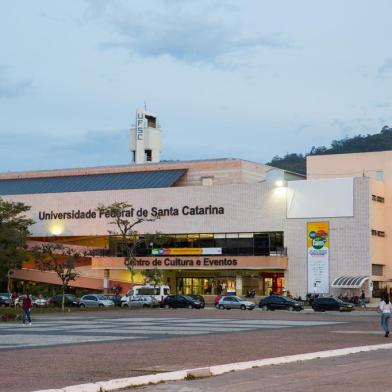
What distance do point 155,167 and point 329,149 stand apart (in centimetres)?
8629

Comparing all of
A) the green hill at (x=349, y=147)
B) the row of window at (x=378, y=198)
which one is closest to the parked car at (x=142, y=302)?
the row of window at (x=378, y=198)

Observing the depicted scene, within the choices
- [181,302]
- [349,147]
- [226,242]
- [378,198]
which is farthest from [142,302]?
[349,147]

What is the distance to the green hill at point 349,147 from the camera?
15900 centimetres

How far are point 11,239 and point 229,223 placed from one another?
76.5 feet

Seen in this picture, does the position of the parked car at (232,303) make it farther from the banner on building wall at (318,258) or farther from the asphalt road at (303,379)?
the asphalt road at (303,379)

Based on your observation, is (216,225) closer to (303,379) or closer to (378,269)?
(378,269)

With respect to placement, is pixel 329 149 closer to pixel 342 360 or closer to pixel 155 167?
pixel 155 167

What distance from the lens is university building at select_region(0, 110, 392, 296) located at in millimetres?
82375

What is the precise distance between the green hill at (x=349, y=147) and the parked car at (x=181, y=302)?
8704cm

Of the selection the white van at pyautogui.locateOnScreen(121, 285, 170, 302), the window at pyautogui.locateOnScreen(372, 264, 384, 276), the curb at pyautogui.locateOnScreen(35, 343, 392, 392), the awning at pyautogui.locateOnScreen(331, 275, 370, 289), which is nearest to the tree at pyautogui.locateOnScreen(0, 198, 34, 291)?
the white van at pyautogui.locateOnScreen(121, 285, 170, 302)

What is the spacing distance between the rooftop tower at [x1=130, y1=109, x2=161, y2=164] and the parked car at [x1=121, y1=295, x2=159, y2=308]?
37.1 metres

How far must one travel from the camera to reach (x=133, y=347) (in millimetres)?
25047

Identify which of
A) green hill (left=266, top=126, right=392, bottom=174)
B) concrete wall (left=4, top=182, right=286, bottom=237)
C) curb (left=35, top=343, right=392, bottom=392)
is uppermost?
green hill (left=266, top=126, right=392, bottom=174)

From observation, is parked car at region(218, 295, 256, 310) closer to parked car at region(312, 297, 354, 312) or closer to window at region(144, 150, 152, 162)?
parked car at region(312, 297, 354, 312)
